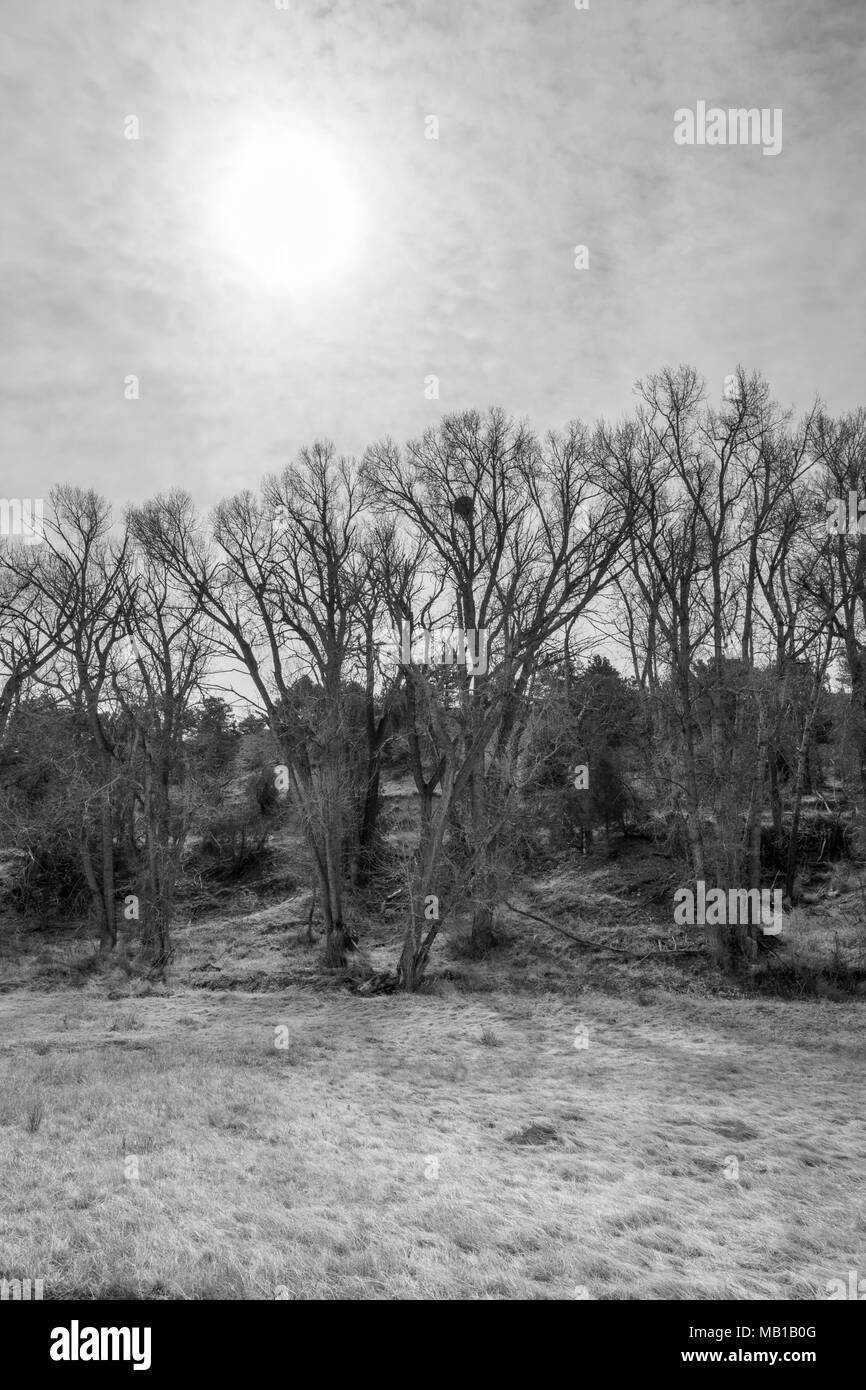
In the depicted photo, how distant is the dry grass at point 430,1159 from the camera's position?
4.88m

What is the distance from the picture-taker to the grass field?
4.88 meters

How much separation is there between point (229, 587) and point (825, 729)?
20.7 metres

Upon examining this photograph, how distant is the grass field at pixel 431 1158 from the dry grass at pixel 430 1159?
0.03 meters

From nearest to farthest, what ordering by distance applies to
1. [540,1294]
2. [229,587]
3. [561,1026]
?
[540,1294] < [561,1026] < [229,587]

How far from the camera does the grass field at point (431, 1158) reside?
4.88 m

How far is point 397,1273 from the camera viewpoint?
Result: 4832mm

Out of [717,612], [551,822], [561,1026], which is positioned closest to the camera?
[561,1026]

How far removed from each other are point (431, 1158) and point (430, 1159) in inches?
0.7

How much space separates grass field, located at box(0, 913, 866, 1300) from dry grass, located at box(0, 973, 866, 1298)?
0.09 feet

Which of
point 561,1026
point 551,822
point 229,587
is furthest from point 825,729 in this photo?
point 229,587

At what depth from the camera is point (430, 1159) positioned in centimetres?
687
